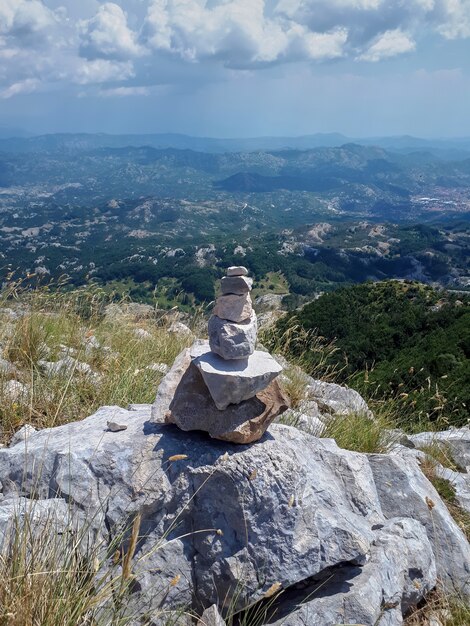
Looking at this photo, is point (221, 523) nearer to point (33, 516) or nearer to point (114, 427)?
point (114, 427)

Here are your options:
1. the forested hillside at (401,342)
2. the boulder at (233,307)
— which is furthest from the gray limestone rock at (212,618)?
the forested hillside at (401,342)

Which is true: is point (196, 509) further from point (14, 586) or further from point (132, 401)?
point (132, 401)

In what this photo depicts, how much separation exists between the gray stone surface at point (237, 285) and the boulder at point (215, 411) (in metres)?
0.78

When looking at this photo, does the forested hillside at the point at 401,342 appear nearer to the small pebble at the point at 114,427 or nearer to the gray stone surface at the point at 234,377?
the gray stone surface at the point at 234,377

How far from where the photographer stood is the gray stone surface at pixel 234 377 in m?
4.61

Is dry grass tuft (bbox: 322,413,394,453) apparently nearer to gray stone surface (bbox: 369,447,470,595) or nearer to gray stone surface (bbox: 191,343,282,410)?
gray stone surface (bbox: 369,447,470,595)

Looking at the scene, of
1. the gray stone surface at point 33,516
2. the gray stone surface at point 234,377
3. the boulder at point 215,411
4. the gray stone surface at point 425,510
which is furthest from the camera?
the gray stone surface at point 425,510

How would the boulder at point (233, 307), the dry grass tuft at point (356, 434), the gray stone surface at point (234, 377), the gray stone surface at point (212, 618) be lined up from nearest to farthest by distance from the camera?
the gray stone surface at point (212, 618) → the gray stone surface at point (234, 377) → the boulder at point (233, 307) → the dry grass tuft at point (356, 434)

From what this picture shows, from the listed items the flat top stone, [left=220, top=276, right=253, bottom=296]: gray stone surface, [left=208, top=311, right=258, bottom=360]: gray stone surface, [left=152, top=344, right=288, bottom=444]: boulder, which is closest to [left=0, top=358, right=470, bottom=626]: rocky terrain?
[left=152, top=344, right=288, bottom=444]: boulder

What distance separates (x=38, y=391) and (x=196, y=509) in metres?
3.15

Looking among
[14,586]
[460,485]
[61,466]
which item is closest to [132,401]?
[61,466]

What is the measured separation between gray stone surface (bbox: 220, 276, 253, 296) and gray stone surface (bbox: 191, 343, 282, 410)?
0.78 m

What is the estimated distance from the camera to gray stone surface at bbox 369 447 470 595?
562 centimetres

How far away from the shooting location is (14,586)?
268 centimetres
